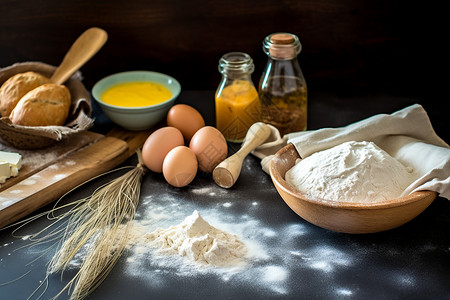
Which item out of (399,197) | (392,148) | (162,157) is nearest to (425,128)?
(392,148)

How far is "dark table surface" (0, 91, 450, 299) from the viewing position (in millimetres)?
996

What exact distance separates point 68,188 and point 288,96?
64 centimetres

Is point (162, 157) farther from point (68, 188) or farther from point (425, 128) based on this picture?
point (425, 128)

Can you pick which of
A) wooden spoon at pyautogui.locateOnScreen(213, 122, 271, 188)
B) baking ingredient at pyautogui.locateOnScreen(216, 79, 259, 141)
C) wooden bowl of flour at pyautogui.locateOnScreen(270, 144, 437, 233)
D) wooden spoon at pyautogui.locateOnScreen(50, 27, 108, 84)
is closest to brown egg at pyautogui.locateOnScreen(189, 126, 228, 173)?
wooden spoon at pyautogui.locateOnScreen(213, 122, 271, 188)

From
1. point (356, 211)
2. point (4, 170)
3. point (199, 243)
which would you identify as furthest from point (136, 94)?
point (356, 211)

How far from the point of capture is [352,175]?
43.6 inches

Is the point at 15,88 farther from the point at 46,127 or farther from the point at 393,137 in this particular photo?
the point at 393,137

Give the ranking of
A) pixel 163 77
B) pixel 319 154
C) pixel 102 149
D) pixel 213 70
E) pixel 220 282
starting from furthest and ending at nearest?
1. pixel 213 70
2. pixel 163 77
3. pixel 102 149
4. pixel 319 154
5. pixel 220 282

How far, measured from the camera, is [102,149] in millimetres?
1448

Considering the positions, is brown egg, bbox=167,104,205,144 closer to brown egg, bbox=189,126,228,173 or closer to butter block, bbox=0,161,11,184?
brown egg, bbox=189,126,228,173

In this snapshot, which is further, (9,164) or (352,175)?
(9,164)

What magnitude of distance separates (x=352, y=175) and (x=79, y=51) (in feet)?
3.12

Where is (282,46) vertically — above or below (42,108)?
above

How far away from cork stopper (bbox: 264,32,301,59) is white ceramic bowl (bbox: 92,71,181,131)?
319 mm
